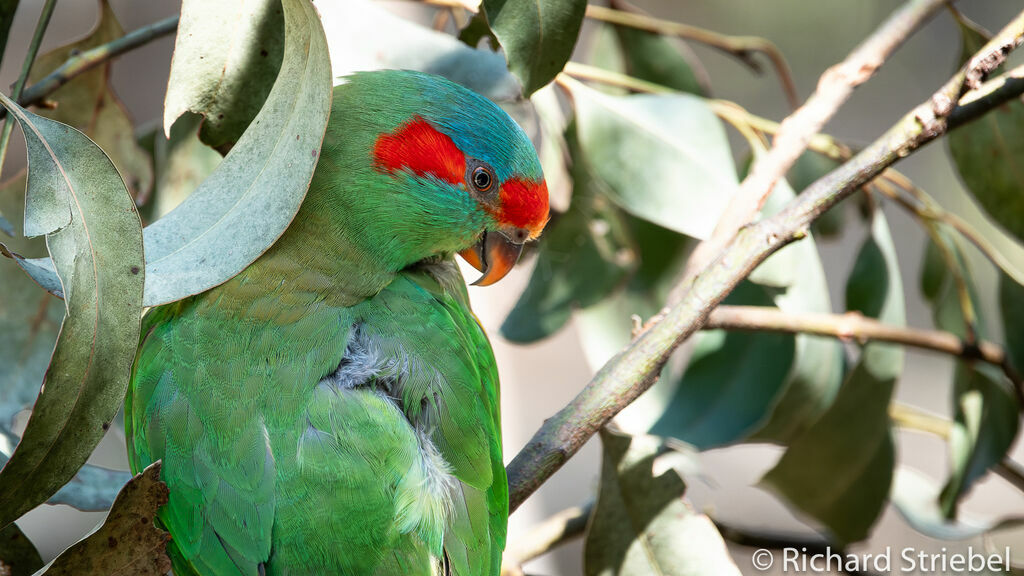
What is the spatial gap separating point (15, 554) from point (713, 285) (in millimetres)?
905

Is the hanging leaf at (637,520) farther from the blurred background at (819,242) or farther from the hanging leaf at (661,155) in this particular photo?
the blurred background at (819,242)

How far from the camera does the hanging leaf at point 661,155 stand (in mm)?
1461

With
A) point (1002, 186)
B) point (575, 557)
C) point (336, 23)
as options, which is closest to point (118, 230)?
point (336, 23)

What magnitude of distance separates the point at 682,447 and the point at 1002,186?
2.40 ft

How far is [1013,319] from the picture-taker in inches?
68.1

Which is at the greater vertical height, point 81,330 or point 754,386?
point 81,330

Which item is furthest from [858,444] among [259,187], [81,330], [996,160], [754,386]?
[81,330]

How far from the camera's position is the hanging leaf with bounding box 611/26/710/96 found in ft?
6.13

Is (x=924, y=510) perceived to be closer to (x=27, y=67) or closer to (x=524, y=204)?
(x=524, y=204)

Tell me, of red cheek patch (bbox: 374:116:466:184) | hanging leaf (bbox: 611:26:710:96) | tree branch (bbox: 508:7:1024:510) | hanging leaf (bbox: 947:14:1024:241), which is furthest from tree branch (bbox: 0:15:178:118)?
hanging leaf (bbox: 947:14:1024:241)

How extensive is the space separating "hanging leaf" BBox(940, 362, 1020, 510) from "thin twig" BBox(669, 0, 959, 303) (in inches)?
27.0

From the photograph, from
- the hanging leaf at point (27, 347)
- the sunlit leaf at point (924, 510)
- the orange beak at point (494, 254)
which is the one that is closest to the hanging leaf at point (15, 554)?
the hanging leaf at point (27, 347)

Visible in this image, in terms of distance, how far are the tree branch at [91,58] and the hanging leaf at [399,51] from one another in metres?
0.22

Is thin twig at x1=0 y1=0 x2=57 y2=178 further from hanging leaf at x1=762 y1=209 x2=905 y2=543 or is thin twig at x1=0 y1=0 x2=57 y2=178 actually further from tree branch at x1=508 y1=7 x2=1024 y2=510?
hanging leaf at x1=762 y1=209 x2=905 y2=543
